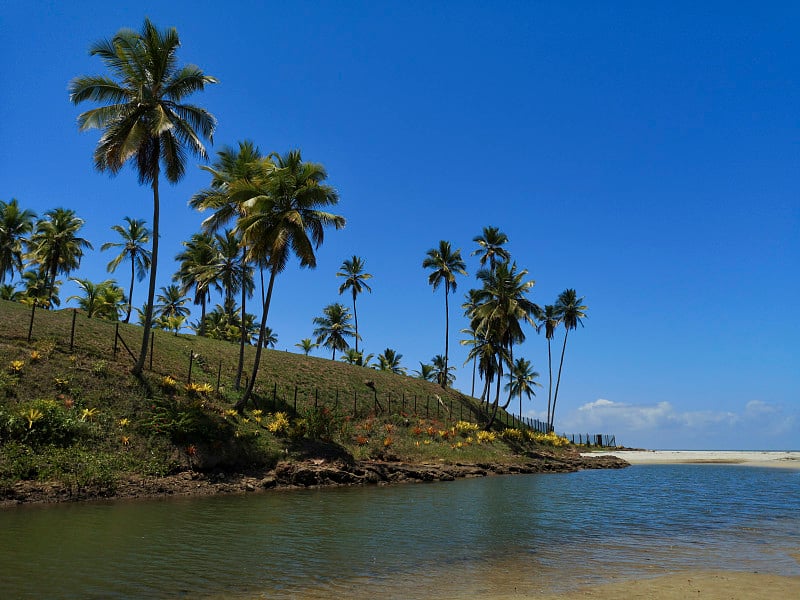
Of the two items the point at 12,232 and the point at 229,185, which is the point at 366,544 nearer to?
the point at 229,185

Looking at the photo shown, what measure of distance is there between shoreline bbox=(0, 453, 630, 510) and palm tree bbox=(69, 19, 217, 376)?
837 cm

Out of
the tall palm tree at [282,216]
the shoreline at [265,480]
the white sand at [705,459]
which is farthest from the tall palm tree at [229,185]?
the white sand at [705,459]

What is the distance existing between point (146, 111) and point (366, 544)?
24810 mm

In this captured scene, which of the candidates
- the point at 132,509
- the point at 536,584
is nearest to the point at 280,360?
the point at 132,509

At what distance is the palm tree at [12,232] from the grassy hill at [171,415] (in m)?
20.8

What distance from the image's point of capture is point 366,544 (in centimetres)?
1320

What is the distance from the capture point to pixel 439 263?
62906 mm

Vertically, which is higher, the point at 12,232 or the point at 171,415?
the point at 12,232

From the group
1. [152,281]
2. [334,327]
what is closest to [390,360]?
[334,327]

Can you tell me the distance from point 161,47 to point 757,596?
31763 mm

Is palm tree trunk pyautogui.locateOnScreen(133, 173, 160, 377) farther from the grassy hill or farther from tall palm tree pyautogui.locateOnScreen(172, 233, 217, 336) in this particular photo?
tall palm tree pyautogui.locateOnScreen(172, 233, 217, 336)

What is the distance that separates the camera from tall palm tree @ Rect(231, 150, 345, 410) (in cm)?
3084

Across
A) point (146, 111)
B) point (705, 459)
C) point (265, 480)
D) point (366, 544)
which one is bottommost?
point (705, 459)

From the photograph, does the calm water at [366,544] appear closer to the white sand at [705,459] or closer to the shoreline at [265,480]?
the shoreline at [265,480]
